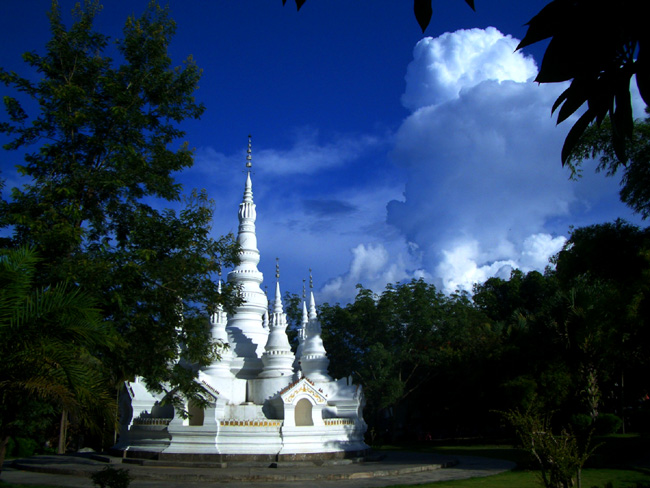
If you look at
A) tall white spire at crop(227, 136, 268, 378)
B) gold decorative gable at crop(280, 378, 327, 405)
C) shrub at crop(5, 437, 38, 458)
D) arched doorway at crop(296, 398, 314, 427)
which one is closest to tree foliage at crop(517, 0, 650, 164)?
gold decorative gable at crop(280, 378, 327, 405)

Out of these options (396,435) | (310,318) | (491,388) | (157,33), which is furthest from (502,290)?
(157,33)

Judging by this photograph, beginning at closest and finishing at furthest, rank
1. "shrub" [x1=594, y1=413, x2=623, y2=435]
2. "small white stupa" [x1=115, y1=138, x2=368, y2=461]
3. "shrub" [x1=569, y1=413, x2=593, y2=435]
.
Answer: "small white stupa" [x1=115, y1=138, x2=368, y2=461] → "shrub" [x1=569, y1=413, x2=593, y2=435] → "shrub" [x1=594, y1=413, x2=623, y2=435]

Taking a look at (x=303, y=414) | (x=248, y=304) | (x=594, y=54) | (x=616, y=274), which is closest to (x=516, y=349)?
(x=616, y=274)

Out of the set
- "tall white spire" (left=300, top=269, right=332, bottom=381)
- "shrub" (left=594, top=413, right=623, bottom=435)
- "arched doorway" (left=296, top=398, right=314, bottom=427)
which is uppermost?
"tall white spire" (left=300, top=269, right=332, bottom=381)

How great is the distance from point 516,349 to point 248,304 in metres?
15.0

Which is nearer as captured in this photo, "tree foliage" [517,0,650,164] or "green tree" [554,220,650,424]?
"tree foliage" [517,0,650,164]

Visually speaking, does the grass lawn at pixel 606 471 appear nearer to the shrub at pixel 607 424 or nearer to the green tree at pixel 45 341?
the shrub at pixel 607 424

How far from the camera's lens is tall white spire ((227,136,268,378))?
91.5 feet

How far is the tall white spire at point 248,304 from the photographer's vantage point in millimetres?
27891

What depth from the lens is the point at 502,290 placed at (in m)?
53.0

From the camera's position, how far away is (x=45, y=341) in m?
8.68

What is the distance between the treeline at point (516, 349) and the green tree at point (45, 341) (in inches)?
628

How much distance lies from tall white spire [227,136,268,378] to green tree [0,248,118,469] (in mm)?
18788

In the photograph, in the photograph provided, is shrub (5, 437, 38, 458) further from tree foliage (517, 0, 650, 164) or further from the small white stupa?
tree foliage (517, 0, 650, 164)
